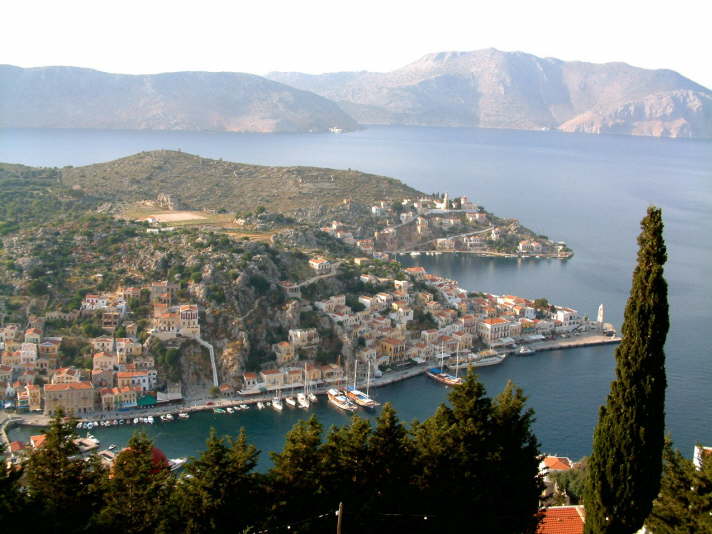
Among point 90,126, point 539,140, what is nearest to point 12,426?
point 90,126

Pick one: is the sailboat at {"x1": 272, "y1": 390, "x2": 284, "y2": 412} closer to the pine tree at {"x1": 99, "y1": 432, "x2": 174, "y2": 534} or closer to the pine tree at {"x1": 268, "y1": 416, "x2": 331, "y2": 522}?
the pine tree at {"x1": 99, "y1": 432, "x2": 174, "y2": 534}

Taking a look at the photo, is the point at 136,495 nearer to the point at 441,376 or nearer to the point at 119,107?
the point at 441,376

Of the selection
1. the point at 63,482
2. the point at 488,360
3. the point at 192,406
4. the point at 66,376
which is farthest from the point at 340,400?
the point at 63,482

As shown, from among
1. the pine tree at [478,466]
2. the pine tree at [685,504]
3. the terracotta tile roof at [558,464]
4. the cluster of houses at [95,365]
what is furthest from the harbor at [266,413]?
the pine tree at [685,504]

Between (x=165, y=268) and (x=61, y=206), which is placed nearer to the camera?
(x=165, y=268)

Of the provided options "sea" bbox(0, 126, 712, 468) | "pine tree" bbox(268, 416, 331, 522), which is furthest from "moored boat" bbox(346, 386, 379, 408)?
"pine tree" bbox(268, 416, 331, 522)

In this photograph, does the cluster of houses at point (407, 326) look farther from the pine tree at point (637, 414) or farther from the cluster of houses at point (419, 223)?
the pine tree at point (637, 414)

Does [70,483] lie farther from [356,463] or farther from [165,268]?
[165,268]
